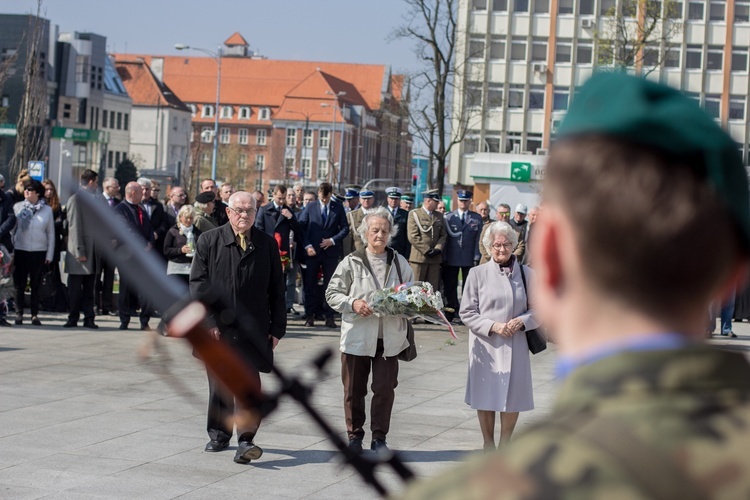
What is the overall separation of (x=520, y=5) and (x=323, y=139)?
75.4 metres

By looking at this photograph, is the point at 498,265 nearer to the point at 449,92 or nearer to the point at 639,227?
the point at 639,227

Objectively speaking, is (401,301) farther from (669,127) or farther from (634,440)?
(634,440)

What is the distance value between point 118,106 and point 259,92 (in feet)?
183

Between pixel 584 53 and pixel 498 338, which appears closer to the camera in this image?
pixel 498 338

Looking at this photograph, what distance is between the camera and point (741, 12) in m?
81.8

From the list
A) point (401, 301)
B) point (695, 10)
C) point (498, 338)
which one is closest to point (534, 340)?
point (498, 338)

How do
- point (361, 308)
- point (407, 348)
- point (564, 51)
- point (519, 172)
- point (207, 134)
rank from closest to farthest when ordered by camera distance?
point (361, 308) → point (407, 348) → point (519, 172) → point (564, 51) → point (207, 134)

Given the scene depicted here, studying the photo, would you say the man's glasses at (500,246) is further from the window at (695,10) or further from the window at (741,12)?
the window at (741,12)

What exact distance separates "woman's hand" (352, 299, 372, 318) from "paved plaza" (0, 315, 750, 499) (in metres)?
0.56

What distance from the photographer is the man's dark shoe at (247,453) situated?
8914 mm

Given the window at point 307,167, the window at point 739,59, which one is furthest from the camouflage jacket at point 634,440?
the window at point 307,167

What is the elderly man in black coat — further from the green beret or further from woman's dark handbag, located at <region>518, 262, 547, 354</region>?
the green beret

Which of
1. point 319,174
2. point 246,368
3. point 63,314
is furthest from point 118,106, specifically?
point 246,368

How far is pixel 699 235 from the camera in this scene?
1.32m
